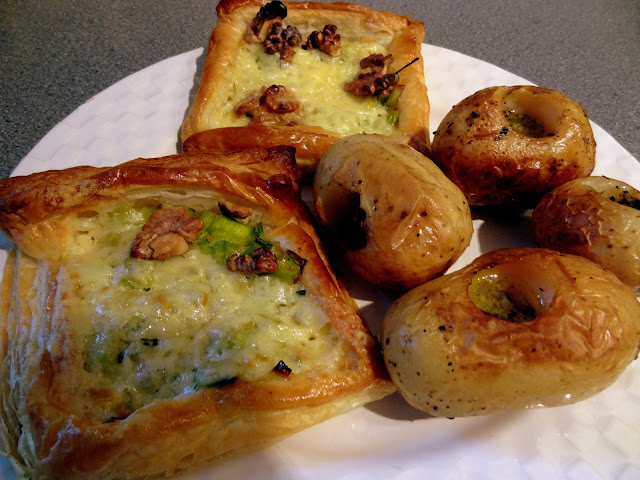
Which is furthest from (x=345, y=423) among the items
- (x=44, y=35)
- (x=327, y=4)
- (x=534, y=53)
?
(x=44, y=35)

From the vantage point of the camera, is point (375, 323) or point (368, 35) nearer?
point (375, 323)

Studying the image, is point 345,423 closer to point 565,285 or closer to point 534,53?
point 565,285

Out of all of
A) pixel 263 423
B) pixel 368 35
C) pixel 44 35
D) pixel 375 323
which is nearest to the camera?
pixel 263 423

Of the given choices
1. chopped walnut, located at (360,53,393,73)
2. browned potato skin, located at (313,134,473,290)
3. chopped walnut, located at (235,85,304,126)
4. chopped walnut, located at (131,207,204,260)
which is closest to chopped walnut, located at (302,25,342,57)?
chopped walnut, located at (360,53,393,73)

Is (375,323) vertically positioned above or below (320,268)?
below

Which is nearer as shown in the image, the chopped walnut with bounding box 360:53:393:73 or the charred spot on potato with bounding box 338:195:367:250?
the charred spot on potato with bounding box 338:195:367:250

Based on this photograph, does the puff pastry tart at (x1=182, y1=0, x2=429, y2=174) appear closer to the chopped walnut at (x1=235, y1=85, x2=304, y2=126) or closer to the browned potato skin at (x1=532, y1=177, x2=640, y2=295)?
the chopped walnut at (x1=235, y1=85, x2=304, y2=126)

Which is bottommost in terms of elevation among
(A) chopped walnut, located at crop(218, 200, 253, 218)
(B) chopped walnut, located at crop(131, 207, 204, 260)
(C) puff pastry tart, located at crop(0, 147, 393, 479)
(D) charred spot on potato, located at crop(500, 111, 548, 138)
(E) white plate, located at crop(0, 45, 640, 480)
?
(E) white plate, located at crop(0, 45, 640, 480)
